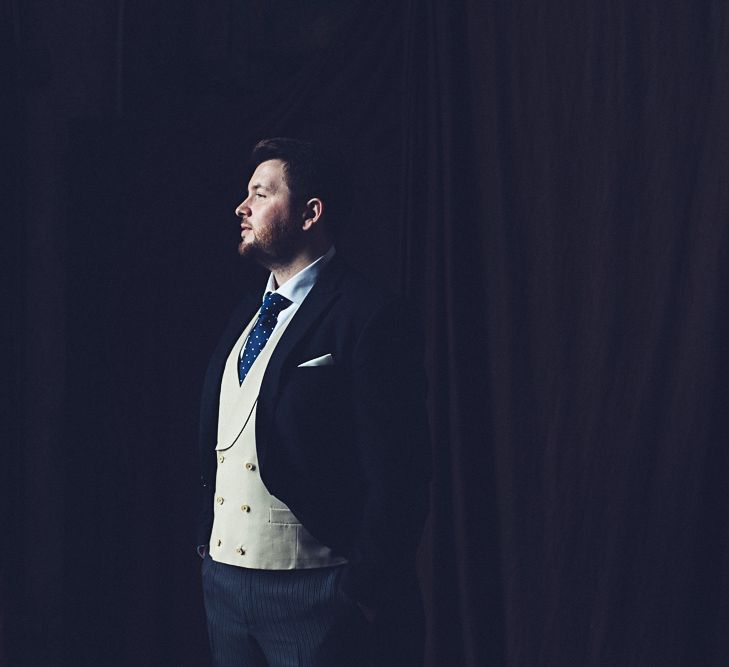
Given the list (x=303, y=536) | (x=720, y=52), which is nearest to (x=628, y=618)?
(x=303, y=536)

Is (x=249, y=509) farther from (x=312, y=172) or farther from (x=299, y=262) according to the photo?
(x=312, y=172)

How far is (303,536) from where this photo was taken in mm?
1463

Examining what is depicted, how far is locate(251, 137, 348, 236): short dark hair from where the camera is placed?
1.60 meters

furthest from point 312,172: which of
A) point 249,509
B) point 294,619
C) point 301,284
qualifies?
point 294,619

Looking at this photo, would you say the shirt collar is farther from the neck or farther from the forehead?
the forehead

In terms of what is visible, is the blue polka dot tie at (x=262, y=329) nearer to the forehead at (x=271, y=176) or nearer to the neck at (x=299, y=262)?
the neck at (x=299, y=262)

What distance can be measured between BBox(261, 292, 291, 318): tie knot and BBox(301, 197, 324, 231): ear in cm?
→ 13

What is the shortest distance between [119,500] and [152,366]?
34 cm

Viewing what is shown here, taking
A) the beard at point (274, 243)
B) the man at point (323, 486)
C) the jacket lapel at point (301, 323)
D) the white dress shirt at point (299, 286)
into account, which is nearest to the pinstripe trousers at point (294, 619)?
the man at point (323, 486)

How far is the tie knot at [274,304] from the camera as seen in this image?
1.60 m

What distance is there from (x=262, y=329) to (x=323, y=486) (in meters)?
0.30

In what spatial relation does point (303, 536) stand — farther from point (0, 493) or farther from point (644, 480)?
point (0, 493)

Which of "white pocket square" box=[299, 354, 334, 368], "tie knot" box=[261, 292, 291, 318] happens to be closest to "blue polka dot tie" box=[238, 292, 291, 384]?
"tie knot" box=[261, 292, 291, 318]

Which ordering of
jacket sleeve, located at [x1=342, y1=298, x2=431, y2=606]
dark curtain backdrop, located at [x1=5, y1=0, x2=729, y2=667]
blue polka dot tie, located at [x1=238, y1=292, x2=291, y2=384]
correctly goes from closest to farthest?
jacket sleeve, located at [x1=342, y1=298, x2=431, y2=606] < blue polka dot tie, located at [x1=238, y1=292, x2=291, y2=384] < dark curtain backdrop, located at [x1=5, y1=0, x2=729, y2=667]
